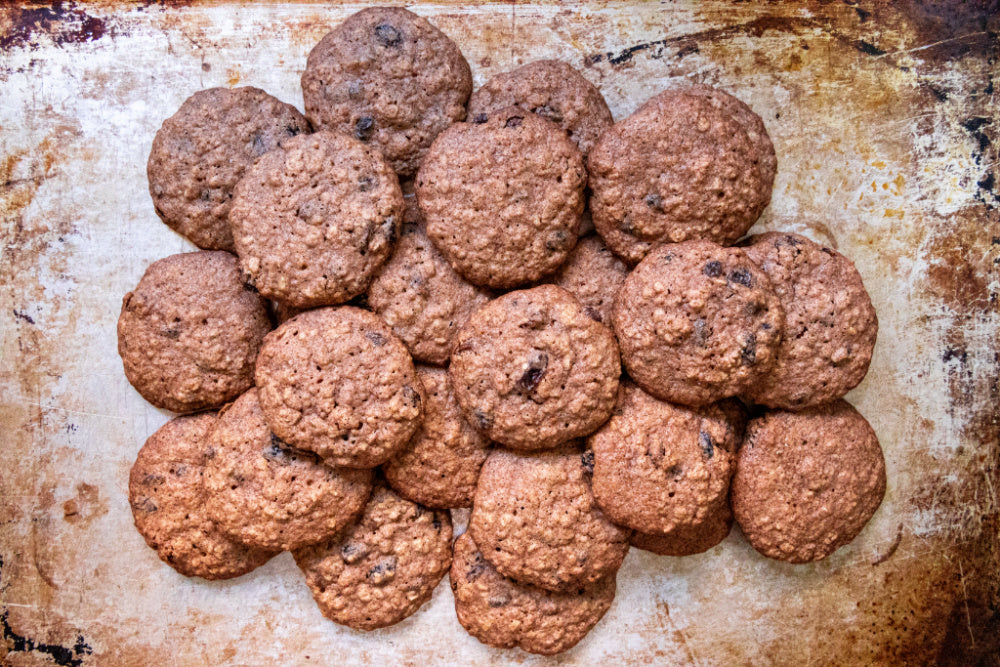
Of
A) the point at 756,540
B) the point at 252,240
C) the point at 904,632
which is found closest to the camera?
the point at 252,240

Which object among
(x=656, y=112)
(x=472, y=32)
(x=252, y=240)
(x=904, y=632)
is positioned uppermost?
(x=472, y=32)

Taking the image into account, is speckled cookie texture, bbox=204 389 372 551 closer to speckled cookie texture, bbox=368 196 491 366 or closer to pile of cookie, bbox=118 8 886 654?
pile of cookie, bbox=118 8 886 654

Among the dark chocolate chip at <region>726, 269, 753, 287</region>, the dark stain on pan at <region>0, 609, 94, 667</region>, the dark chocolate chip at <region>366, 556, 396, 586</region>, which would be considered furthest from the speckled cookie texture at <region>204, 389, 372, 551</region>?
the dark chocolate chip at <region>726, 269, 753, 287</region>

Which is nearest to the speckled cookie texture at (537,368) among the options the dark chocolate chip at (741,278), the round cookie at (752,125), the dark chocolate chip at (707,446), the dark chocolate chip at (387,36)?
the dark chocolate chip at (707,446)

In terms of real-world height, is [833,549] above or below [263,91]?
below

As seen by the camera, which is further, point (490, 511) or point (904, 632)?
point (904, 632)

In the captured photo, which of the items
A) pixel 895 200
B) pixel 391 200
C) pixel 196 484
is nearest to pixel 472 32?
pixel 391 200

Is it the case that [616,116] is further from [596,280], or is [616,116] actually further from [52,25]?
[52,25]

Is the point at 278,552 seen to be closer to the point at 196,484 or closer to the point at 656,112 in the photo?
the point at 196,484

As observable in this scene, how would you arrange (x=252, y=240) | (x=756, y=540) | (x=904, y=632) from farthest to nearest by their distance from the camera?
1. (x=904, y=632)
2. (x=756, y=540)
3. (x=252, y=240)
